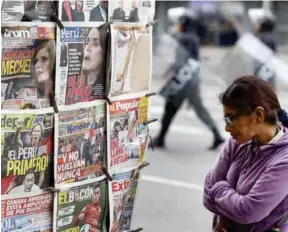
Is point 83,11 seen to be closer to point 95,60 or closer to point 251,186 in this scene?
point 95,60

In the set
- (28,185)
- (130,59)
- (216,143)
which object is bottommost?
(216,143)

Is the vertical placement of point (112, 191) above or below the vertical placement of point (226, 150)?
below

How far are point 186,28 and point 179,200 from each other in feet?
10.2

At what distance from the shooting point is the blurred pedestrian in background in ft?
29.1

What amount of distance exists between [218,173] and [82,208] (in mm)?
593

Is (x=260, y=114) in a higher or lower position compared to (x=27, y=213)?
higher

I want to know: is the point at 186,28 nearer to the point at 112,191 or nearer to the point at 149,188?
the point at 149,188

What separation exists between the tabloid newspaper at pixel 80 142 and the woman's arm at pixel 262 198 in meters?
0.65

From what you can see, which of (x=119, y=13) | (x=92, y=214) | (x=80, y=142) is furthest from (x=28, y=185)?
(x=119, y=13)

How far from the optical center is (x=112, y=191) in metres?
3.25

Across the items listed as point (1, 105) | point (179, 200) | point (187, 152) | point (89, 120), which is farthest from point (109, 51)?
point (187, 152)

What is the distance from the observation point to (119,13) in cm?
316

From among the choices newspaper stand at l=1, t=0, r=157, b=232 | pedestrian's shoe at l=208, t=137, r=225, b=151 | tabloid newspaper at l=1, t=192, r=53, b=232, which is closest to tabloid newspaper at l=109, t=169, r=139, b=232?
newspaper stand at l=1, t=0, r=157, b=232

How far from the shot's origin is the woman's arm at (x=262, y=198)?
2672 millimetres
